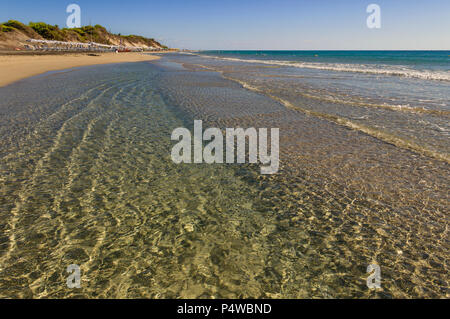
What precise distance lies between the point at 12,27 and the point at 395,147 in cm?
8670

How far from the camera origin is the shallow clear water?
272 cm

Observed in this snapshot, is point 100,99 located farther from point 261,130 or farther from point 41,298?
point 41,298

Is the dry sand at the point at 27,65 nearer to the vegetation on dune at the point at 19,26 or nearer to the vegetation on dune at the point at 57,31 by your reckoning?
the vegetation on dune at the point at 57,31

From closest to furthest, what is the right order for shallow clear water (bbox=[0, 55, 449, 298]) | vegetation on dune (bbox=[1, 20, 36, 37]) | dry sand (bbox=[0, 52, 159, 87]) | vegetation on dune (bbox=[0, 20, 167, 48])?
shallow clear water (bbox=[0, 55, 449, 298]), dry sand (bbox=[0, 52, 159, 87]), vegetation on dune (bbox=[1, 20, 36, 37]), vegetation on dune (bbox=[0, 20, 167, 48])

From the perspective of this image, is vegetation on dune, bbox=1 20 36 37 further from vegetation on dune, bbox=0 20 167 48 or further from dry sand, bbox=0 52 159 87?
dry sand, bbox=0 52 159 87

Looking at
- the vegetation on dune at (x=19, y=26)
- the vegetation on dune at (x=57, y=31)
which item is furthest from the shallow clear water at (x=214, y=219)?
the vegetation on dune at (x=19, y=26)

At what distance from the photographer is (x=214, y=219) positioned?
148 inches

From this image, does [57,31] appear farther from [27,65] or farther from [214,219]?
[214,219]

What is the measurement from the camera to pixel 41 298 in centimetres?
248

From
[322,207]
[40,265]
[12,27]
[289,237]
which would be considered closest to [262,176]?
[322,207]

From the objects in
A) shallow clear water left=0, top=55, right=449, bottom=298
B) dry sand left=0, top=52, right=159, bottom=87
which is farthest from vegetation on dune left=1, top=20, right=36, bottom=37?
shallow clear water left=0, top=55, right=449, bottom=298

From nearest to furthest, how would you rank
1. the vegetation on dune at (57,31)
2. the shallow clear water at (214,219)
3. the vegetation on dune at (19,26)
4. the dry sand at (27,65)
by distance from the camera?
the shallow clear water at (214,219)
the dry sand at (27,65)
the vegetation on dune at (19,26)
the vegetation on dune at (57,31)

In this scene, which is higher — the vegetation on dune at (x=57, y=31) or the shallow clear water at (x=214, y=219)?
the vegetation on dune at (x=57, y=31)

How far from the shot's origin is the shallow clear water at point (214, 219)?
2.72 m
